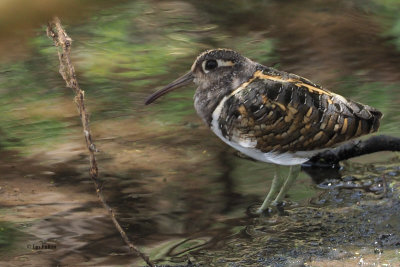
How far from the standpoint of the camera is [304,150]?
5387 millimetres

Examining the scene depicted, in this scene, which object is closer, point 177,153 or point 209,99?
point 209,99

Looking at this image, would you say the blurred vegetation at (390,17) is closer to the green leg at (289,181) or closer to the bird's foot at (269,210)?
the green leg at (289,181)

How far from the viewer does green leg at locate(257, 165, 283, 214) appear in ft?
18.4

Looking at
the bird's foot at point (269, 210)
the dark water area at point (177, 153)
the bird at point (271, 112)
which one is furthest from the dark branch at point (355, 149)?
the bird's foot at point (269, 210)

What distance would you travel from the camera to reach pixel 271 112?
17.1ft

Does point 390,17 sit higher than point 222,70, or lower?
lower

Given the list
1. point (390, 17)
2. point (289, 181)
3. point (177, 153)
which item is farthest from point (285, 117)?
point (390, 17)

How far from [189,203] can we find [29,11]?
3.07 metres

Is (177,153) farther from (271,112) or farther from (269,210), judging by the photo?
(271,112)

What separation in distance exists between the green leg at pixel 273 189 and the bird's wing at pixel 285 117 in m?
0.44

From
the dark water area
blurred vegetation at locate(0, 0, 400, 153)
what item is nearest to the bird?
the dark water area

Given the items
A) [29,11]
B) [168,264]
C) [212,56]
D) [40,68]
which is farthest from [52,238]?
[40,68]

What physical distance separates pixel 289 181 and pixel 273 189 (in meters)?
0.13

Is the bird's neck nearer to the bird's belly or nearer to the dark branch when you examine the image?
the bird's belly
